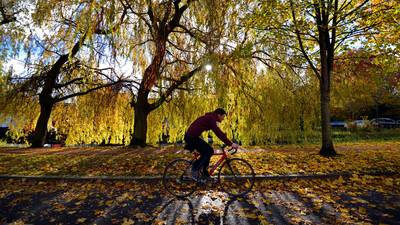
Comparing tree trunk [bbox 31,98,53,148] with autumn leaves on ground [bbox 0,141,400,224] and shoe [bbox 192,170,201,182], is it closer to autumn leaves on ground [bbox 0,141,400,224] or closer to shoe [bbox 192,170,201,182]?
autumn leaves on ground [bbox 0,141,400,224]

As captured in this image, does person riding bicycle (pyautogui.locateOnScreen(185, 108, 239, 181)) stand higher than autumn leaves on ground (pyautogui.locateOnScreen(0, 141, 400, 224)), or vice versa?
person riding bicycle (pyautogui.locateOnScreen(185, 108, 239, 181))

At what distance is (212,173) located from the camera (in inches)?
235

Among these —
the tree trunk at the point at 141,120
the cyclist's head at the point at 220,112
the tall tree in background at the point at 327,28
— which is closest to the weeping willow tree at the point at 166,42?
the tree trunk at the point at 141,120

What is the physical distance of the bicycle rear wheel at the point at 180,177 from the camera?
590cm

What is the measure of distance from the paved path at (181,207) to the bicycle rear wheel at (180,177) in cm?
20

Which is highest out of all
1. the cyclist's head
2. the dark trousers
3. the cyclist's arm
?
the cyclist's head

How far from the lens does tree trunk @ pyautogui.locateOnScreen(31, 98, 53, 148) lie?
13.5 m

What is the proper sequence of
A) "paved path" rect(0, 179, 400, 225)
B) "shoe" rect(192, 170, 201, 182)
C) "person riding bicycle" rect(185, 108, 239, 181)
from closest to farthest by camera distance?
"paved path" rect(0, 179, 400, 225) < "person riding bicycle" rect(185, 108, 239, 181) < "shoe" rect(192, 170, 201, 182)

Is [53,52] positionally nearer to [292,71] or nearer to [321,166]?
[292,71]

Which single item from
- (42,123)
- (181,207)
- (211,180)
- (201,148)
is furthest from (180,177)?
(42,123)

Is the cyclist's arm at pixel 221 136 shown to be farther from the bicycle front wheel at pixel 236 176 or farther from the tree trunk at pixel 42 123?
the tree trunk at pixel 42 123

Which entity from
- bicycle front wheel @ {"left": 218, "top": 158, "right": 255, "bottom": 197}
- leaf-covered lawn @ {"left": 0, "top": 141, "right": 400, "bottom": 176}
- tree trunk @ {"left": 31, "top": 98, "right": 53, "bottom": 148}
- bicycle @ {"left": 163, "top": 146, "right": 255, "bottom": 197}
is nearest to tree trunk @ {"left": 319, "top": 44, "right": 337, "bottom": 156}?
leaf-covered lawn @ {"left": 0, "top": 141, "right": 400, "bottom": 176}

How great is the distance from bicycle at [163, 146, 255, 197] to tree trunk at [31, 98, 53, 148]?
396 inches

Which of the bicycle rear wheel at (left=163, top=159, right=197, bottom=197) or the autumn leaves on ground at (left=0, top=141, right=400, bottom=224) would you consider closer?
the autumn leaves on ground at (left=0, top=141, right=400, bottom=224)
